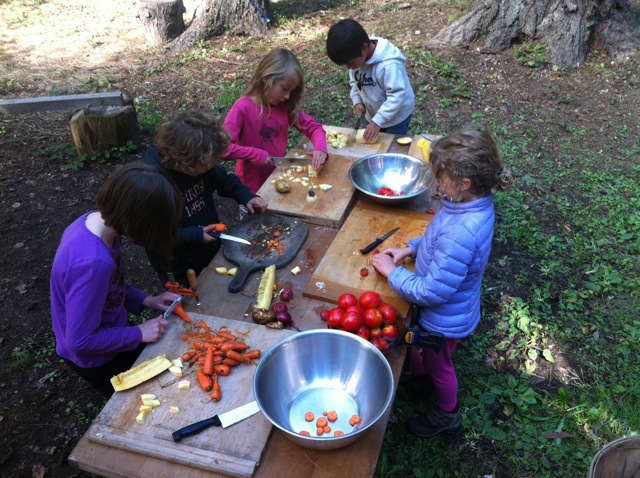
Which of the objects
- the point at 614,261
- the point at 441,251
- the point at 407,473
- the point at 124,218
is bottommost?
the point at 407,473

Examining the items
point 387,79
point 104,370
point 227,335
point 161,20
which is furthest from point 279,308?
point 161,20

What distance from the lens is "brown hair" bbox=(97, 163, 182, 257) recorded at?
1.97 meters

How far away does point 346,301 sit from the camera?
226cm

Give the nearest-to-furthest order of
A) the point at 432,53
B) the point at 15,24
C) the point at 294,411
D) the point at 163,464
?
the point at 163,464 → the point at 294,411 → the point at 432,53 → the point at 15,24

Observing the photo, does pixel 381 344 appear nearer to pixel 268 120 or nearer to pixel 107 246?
pixel 107 246

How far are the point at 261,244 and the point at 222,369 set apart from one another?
98cm

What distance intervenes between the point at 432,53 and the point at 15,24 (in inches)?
349

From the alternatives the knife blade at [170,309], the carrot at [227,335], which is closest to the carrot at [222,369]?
the carrot at [227,335]

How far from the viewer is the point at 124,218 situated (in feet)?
6.55

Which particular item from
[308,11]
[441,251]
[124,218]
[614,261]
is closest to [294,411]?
[441,251]

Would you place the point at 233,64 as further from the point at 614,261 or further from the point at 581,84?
the point at 614,261

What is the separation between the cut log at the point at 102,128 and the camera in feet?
18.9

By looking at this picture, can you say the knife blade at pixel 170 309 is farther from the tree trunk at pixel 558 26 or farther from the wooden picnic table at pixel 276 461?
the tree trunk at pixel 558 26

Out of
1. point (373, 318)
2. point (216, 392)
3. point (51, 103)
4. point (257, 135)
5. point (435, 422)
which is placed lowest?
point (435, 422)
